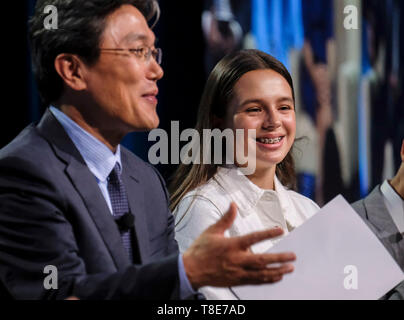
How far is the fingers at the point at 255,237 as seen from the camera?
1.17 m

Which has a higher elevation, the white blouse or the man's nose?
the man's nose

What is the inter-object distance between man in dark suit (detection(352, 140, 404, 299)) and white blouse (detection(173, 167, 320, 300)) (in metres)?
0.23

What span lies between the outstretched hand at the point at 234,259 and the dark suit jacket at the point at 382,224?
74cm

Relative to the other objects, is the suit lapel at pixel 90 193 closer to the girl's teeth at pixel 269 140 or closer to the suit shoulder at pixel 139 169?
the suit shoulder at pixel 139 169

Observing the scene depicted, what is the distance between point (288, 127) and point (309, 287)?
2.22ft

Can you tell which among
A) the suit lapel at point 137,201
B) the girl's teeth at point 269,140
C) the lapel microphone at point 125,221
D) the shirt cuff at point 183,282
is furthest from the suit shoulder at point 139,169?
the shirt cuff at point 183,282

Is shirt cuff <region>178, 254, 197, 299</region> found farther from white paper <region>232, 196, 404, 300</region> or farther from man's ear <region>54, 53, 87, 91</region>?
man's ear <region>54, 53, 87, 91</region>

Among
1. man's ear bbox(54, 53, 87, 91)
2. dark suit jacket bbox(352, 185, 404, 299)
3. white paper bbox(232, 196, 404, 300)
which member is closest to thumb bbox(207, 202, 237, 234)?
white paper bbox(232, 196, 404, 300)

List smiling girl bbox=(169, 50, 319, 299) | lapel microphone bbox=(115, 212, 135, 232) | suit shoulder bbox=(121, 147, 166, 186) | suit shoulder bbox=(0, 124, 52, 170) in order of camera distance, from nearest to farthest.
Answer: suit shoulder bbox=(0, 124, 52, 170) → lapel microphone bbox=(115, 212, 135, 232) → suit shoulder bbox=(121, 147, 166, 186) → smiling girl bbox=(169, 50, 319, 299)

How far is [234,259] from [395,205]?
88cm

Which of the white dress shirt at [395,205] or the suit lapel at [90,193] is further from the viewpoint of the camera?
the white dress shirt at [395,205]

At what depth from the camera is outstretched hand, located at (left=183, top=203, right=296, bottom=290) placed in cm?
119
